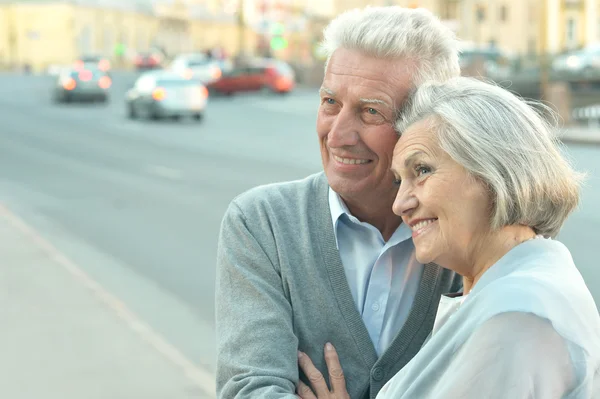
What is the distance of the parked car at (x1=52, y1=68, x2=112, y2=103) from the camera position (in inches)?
1563

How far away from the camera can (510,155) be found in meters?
2.03

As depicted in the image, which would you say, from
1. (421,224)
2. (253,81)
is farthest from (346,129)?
(253,81)

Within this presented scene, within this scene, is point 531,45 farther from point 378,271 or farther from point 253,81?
point 378,271

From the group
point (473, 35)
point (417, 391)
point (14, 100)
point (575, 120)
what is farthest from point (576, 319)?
point (473, 35)

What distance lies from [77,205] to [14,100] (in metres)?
30.1

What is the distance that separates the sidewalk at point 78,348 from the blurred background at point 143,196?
14 millimetres

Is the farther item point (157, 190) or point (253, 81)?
point (253, 81)

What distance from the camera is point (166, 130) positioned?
2831 centimetres

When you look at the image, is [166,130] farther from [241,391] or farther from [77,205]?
[241,391]

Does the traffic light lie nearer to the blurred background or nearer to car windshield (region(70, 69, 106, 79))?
the blurred background

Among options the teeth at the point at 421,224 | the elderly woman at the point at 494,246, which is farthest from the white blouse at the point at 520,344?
the teeth at the point at 421,224

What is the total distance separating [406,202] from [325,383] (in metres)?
0.49

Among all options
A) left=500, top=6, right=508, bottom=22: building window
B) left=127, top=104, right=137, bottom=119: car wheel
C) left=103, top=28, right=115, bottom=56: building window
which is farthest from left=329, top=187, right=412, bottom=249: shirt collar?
left=500, top=6, right=508, bottom=22: building window

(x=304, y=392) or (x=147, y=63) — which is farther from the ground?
(x=304, y=392)
